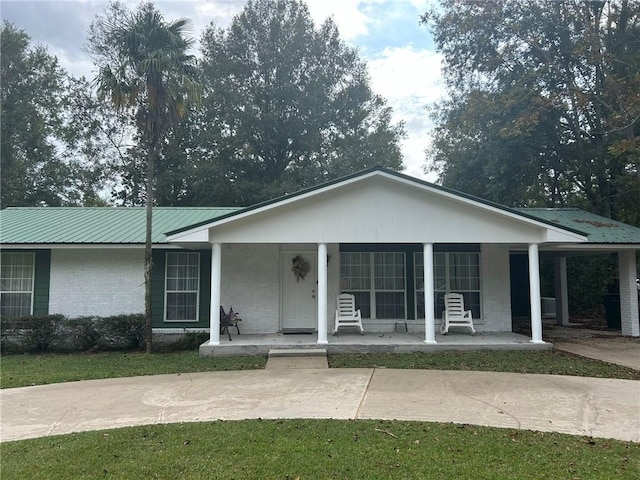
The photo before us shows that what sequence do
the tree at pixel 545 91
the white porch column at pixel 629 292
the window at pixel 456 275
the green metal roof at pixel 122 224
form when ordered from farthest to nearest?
the tree at pixel 545 91
the white porch column at pixel 629 292
the window at pixel 456 275
the green metal roof at pixel 122 224

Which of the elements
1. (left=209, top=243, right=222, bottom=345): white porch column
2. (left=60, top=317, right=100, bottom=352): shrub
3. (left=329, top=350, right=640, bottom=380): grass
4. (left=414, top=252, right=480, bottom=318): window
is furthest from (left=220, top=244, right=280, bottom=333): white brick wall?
(left=414, top=252, right=480, bottom=318): window

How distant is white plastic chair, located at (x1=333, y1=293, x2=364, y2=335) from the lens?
1062 cm

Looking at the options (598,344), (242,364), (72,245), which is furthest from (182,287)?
(598,344)

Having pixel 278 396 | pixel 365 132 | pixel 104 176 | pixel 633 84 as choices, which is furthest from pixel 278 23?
pixel 278 396

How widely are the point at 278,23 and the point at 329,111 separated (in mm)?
6211

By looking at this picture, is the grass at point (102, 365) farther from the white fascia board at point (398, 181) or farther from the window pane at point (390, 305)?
the window pane at point (390, 305)

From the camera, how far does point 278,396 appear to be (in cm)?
630

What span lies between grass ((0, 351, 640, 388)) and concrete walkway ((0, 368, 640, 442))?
1.50ft

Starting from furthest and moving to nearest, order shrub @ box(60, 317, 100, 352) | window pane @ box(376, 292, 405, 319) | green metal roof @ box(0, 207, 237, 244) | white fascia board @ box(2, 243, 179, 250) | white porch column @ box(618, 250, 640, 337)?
white porch column @ box(618, 250, 640, 337)
window pane @ box(376, 292, 405, 319)
green metal roof @ box(0, 207, 237, 244)
white fascia board @ box(2, 243, 179, 250)
shrub @ box(60, 317, 100, 352)

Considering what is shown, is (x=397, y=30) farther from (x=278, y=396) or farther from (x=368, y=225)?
(x=278, y=396)

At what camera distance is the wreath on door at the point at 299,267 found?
11289 mm

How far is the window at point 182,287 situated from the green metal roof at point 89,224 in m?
0.77

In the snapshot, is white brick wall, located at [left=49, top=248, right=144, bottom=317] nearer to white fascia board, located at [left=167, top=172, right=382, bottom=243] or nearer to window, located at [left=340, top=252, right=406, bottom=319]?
white fascia board, located at [left=167, top=172, right=382, bottom=243]

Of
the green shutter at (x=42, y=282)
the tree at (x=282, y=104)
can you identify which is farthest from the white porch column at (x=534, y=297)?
the tree at (x=282, y=104)
